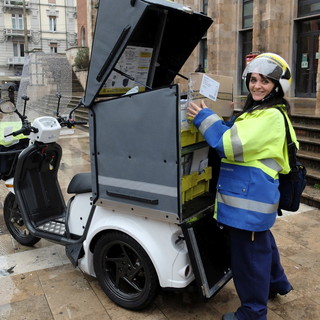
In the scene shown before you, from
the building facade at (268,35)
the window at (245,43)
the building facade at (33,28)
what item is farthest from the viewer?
the building facade at (33,28)

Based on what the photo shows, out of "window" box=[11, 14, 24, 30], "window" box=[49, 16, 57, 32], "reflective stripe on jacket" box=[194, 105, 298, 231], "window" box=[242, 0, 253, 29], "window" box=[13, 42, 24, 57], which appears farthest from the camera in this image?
"window" box=[49, 16, 57, 32]

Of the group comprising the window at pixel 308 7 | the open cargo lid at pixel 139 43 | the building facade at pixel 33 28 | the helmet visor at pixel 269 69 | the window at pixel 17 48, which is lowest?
the helmet visor at pixel 269 69

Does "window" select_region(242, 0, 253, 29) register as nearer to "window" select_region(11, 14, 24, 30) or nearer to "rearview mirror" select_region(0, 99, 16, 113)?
"rearview mirror" select_region(0, 99, 16, 113)

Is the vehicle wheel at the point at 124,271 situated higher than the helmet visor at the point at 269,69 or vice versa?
the helmet visor at the point at 269,69

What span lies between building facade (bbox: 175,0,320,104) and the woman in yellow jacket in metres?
8.04

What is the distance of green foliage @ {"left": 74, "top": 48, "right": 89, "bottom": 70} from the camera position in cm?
2175

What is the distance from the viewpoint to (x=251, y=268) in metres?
2.40

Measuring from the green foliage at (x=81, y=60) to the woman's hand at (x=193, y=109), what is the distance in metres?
20.2

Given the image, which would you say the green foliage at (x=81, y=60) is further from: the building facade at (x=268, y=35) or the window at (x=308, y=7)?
the window at (x=308, y=7)

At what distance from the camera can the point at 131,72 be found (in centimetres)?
312

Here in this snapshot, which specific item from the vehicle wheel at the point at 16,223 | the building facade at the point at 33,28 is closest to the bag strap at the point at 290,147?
the vehicle wheel at the point at 16,223

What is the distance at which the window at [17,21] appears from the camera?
45.9 meters

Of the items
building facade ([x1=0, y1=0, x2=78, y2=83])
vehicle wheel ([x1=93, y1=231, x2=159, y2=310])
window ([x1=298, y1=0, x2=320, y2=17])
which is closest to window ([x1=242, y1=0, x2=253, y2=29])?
window ([x1=298, y1=0, x2=320, y2=17])

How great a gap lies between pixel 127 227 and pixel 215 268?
69 cm
